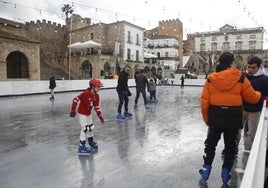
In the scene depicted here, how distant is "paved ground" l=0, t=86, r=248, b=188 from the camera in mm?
3818

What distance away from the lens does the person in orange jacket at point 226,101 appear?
3420 millimetres

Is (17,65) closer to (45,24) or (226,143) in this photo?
(45,24)

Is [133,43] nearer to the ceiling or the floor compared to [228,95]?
nearer to the ceiling

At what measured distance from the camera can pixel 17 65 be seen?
25203 mm

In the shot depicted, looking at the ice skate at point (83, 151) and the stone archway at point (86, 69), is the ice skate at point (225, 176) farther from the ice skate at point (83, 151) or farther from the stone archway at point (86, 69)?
the stone archway at point (86, 69)

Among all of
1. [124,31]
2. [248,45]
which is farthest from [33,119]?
[248,45]

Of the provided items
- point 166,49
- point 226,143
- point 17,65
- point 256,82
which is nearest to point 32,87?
point 17,65

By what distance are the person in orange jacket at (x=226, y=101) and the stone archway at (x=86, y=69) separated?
33597 millimetres

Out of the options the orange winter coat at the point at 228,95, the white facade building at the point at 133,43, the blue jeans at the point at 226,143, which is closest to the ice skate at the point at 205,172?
the blue jeans at the point at 226,143

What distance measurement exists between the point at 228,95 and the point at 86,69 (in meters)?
34.6

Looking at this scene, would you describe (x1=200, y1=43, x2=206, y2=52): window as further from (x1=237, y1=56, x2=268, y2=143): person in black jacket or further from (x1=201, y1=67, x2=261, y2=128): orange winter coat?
(x1=201, y1=67, x2=261, y2=128): orange winter coat

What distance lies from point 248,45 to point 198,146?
57.9 metres

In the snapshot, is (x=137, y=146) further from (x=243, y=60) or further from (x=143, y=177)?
(x=243, y=60)

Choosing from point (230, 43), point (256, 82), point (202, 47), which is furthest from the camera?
point (202, 47)
